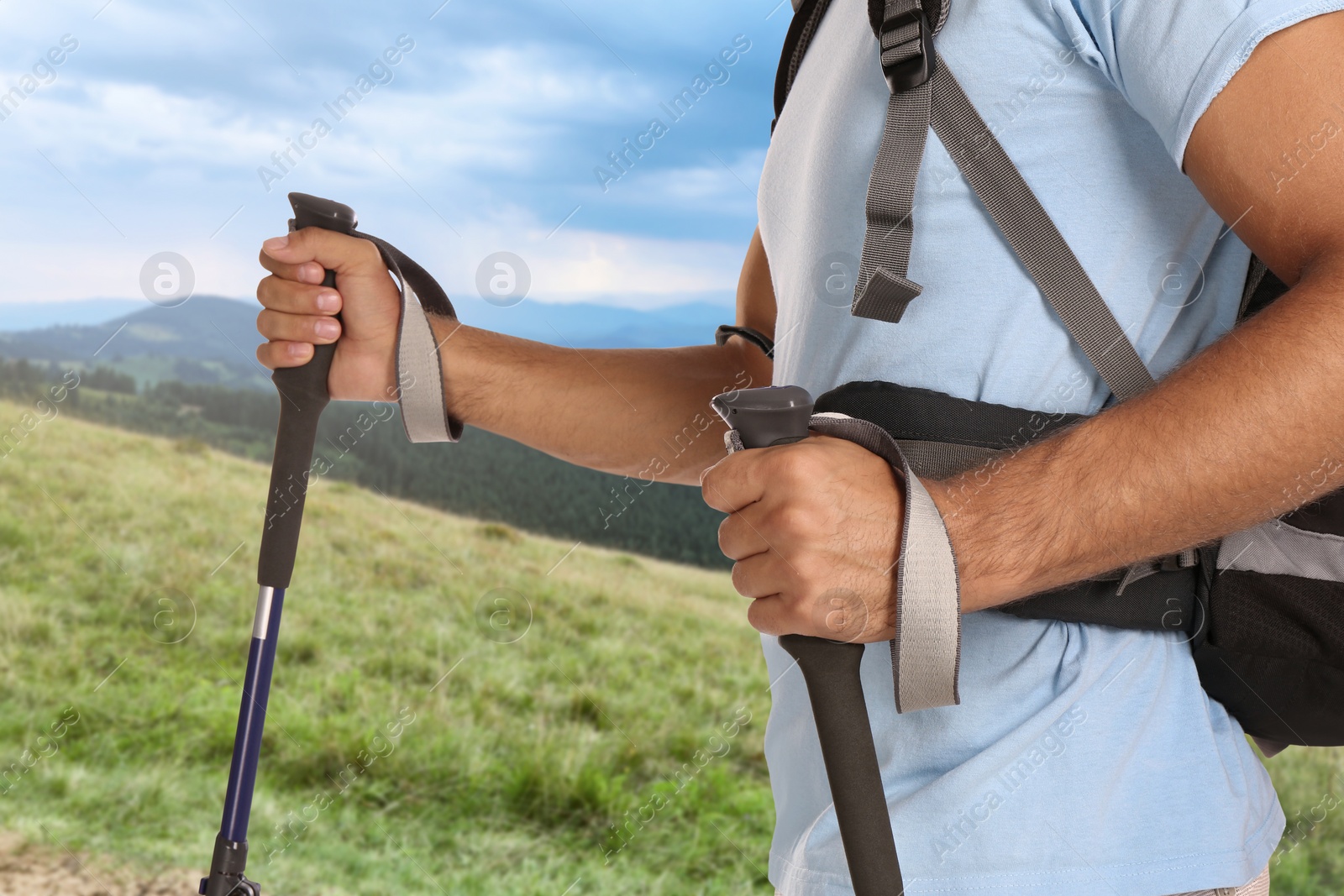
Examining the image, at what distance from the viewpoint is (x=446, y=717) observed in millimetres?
4008

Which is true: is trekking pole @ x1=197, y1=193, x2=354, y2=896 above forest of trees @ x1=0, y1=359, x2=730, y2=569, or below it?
below

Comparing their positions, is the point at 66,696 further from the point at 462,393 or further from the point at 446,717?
the point at 462,393

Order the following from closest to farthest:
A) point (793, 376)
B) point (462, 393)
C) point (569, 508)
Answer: point (793, 376)
point (462, 393)
point (569, 508)

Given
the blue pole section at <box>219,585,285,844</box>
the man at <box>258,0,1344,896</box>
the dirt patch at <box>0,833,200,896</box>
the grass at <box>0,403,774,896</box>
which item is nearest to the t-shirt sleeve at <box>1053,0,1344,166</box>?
the man at <box>258,0,1344,896</box>

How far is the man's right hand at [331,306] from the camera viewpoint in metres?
1.09

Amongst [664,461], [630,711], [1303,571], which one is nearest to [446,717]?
[630,711]

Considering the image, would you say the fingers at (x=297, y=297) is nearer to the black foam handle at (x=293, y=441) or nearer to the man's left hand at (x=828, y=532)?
the black foam handle at (x=293, y=441)

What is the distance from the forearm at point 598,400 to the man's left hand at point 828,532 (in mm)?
487

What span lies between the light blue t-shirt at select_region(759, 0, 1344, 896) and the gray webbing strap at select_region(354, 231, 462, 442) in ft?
1.64

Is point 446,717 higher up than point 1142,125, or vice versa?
point 1142,125

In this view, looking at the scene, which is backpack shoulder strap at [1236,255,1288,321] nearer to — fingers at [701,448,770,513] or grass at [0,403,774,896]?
fingers at [701,448,770,513]

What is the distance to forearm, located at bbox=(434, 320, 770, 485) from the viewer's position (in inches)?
47.3

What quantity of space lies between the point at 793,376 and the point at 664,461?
30 cm

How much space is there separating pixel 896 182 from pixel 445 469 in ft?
22.0
